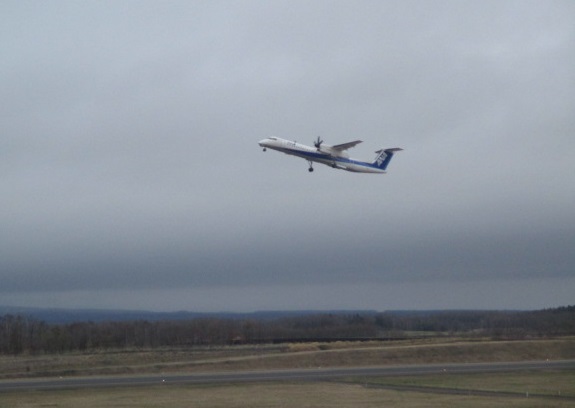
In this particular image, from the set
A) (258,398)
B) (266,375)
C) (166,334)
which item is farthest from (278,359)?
(166,334)

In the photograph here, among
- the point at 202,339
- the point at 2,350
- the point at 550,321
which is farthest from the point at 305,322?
the point at 2,350

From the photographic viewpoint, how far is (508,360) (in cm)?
7425

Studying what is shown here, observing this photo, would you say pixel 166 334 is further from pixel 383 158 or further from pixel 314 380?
pixel 314 380

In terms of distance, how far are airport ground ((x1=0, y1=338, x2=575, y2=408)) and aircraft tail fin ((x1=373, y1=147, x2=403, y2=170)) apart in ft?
56.2

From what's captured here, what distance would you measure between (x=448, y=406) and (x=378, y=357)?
3091cm

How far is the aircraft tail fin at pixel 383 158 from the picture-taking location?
74.4m

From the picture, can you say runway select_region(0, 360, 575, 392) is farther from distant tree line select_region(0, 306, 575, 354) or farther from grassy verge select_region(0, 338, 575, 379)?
distant tree line select_region(0, 306, 575, 354)

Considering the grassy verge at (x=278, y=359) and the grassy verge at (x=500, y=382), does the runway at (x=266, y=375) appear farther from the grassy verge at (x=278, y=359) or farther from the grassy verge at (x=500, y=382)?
the grassy verge at (x=278, y=359)

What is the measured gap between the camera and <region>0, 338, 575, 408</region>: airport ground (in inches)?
1817

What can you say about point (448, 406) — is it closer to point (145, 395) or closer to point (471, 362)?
point (145, 395)

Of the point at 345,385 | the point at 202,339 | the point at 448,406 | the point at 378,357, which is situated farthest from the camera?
the point at 202,339

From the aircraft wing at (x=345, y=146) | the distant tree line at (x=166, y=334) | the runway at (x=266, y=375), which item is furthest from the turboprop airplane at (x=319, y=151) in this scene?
the distant tree line at (x=166, y=334)

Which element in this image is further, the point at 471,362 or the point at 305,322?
the point at 305,322

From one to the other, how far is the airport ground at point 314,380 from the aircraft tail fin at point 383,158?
17.1 meters
